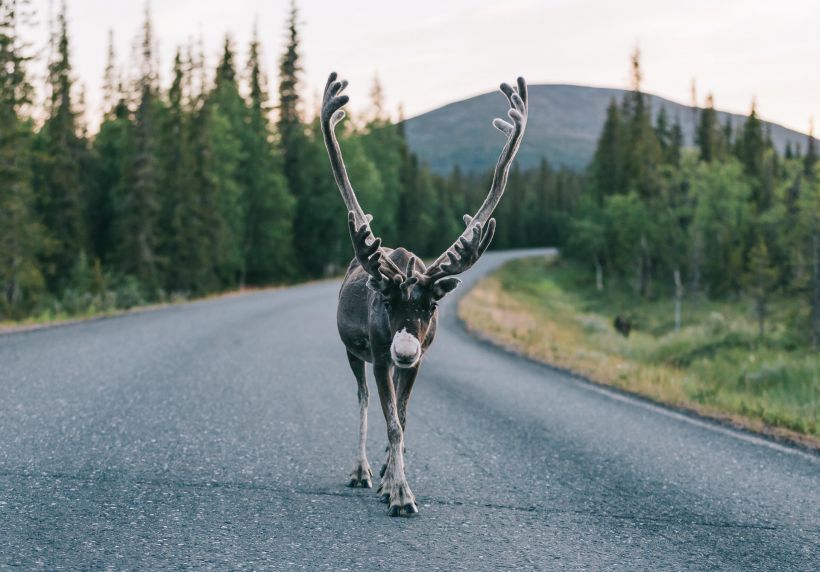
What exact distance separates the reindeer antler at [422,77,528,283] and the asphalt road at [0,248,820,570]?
1.52m

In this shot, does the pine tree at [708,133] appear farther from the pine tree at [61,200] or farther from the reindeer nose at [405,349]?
the reindeer nose at [405,349]

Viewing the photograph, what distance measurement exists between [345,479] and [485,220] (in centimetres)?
208

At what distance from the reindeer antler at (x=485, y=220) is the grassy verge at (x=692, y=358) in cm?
435

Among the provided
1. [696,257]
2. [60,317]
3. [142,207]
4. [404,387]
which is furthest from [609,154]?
[404,387]

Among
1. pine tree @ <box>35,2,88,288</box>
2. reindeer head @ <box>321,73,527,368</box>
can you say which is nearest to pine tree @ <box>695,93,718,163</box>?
pine tree @ <box>35,2,88,288</box>

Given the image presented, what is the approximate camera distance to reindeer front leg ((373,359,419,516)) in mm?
4723

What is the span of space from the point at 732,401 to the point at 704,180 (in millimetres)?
55811

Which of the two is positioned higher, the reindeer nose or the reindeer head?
the reindeer head

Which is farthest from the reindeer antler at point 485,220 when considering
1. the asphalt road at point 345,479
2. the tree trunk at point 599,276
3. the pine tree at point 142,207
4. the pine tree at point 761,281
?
the tree trunk at point 599,276

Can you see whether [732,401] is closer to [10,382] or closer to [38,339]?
[10,382]

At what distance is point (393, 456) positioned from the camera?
4848 millimetres

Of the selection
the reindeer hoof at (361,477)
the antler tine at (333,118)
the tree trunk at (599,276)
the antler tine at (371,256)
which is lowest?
the tree trunk at (599,276)

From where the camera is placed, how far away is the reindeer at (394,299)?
15.3 feet

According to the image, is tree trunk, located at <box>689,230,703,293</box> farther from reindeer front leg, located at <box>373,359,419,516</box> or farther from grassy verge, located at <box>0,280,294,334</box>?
reindeer front leg, located at <box>373,359,419,516</box>
